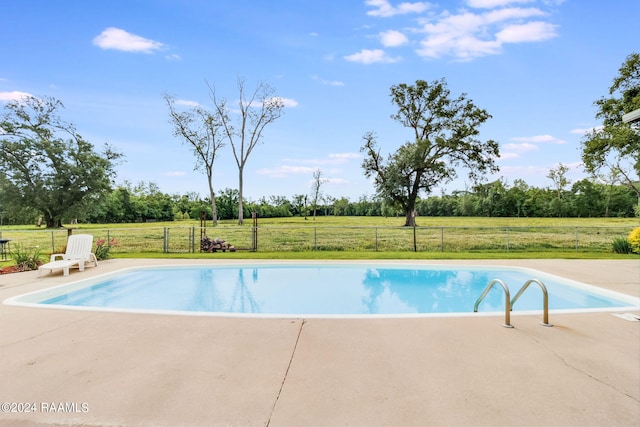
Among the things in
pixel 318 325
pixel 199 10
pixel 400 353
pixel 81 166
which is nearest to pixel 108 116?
pixel 81 166

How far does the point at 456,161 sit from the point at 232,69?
55.9ft

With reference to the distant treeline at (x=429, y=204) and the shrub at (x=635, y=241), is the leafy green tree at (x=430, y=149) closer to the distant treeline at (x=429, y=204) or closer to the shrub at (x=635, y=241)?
the distant treeline at (x=429, y=204)

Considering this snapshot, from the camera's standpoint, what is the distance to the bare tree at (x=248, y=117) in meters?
26.0

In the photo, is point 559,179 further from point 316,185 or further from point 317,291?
point 317,291

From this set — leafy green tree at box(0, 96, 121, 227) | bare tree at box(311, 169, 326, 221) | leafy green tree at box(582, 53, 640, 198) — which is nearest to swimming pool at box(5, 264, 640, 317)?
leafy green tree at box(582, 53, 640, 198)

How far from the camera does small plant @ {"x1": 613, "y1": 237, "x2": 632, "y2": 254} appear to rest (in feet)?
37.1

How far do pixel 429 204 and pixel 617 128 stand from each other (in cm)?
2617

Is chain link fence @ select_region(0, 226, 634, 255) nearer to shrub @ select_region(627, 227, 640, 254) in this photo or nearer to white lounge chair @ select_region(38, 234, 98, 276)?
shrub @ select_region(627, 227, 640, 254)

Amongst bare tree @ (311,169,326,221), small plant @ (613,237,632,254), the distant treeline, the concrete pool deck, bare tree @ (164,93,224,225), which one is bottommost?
the concrete pool deck

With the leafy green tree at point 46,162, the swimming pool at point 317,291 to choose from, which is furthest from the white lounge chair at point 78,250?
the leafy green tree at point 46,162

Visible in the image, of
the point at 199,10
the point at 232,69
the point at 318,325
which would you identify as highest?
the point at 232,69

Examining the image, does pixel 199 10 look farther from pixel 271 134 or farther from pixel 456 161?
pixel 456 161

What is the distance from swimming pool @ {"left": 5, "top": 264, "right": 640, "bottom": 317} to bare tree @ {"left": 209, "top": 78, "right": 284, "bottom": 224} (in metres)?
17.9

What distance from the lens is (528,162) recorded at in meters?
25.2
